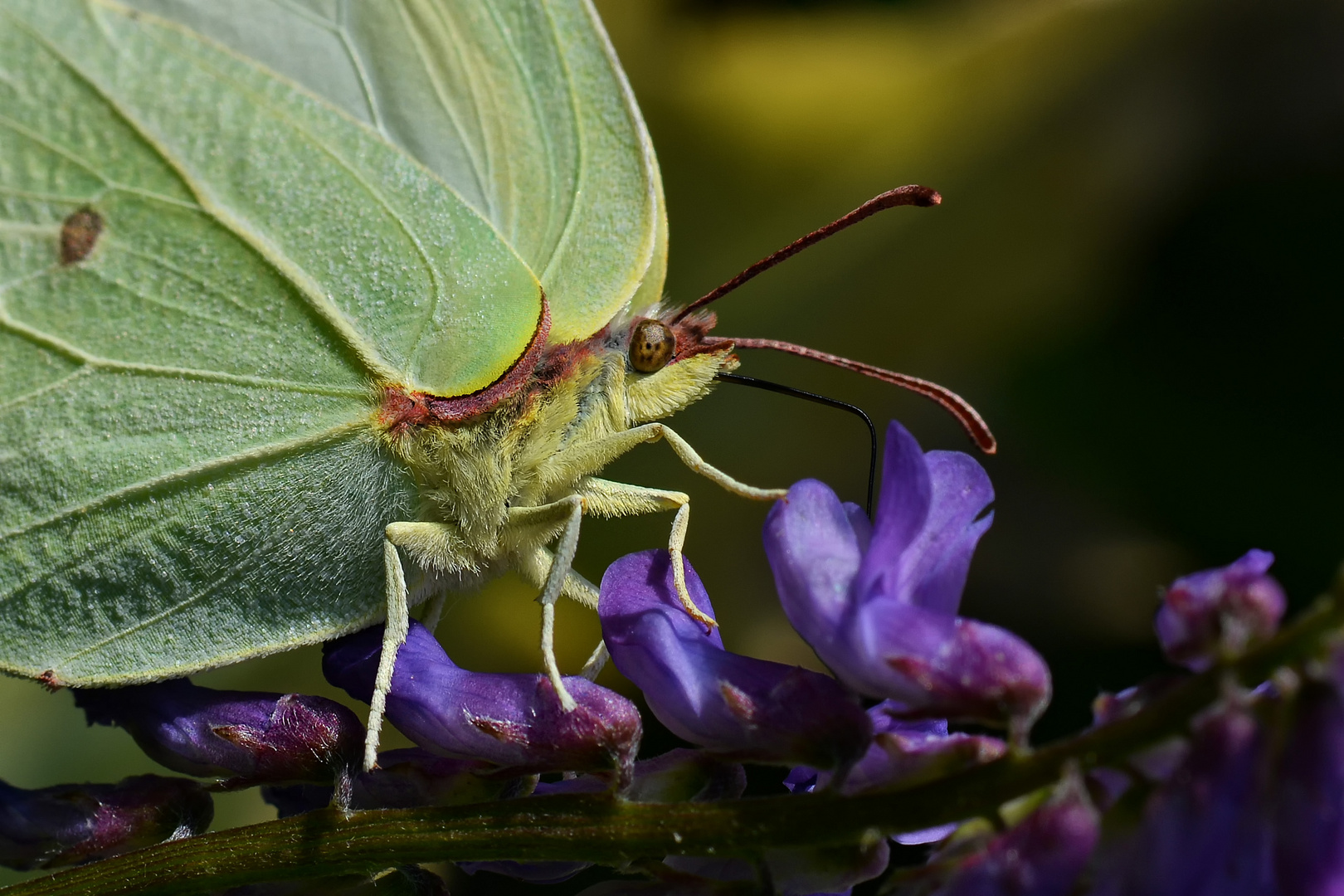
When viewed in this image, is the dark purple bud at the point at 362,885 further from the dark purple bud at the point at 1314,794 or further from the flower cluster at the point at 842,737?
the dark purple bud at the point at 1314,794

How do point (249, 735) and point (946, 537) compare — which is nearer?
point (946, 537)

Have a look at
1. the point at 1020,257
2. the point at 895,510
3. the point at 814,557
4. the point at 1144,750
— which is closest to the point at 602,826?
the point at 814,557

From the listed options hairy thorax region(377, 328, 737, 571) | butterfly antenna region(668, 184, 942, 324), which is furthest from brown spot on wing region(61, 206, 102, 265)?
butterfly antenna region(668, 184, 942, 324)

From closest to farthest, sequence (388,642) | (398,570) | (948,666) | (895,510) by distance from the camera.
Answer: (948,666) → (895,510) → (388,642) → (398,570)

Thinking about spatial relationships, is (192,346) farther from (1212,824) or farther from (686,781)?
(1212,824)

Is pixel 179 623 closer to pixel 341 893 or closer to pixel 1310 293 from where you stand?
pixel 341 893

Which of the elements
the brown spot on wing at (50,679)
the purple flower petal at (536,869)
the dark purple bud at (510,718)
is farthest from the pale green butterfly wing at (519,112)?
the brown spot on wing at (50,679)
